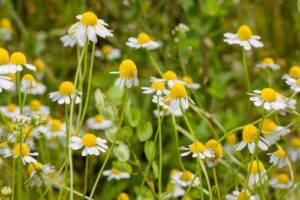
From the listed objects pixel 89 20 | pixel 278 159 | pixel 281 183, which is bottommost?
pixel 281 183

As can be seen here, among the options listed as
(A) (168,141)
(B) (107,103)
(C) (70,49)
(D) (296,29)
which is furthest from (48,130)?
(D) (296,29)

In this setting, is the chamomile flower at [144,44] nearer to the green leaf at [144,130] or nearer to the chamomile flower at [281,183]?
the green leaf at [144,130]

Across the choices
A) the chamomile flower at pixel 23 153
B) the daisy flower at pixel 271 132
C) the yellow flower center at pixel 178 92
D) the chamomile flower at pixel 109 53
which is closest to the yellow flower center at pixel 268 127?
the daisy flower at pixel 271 132

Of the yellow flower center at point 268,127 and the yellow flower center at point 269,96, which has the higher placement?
the yellow flower center at point 269,96

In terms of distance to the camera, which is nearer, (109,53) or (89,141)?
(89,141)

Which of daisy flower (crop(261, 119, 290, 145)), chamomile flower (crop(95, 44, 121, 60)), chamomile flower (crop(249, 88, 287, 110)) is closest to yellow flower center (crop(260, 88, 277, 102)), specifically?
chamomile flower (crop(249, 88, 287, 110))

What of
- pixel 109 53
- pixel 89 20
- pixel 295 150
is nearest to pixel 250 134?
pixel 89 20

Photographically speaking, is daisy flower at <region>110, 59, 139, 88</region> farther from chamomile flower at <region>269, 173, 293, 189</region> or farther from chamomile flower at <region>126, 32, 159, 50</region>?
chamomile flower at <region>269, 173, 293, 189</region>

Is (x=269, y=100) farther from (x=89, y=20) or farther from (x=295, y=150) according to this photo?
(x=295, y=150)

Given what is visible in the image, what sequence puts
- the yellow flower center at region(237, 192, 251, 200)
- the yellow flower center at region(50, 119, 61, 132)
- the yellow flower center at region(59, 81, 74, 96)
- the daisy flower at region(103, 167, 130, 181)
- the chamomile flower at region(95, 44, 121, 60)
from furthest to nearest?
1. the chamomile flower at region(95, 44, 121, 60)
2. the yellow flower center at region(50, 119, 61, 132)
3. the daisy flower at region(103, 167, 130, 181)
4. the yellow flower center at region(59, 81, 74, 96)
5. the yellow flower center at region(237, 192, 251, 200)
